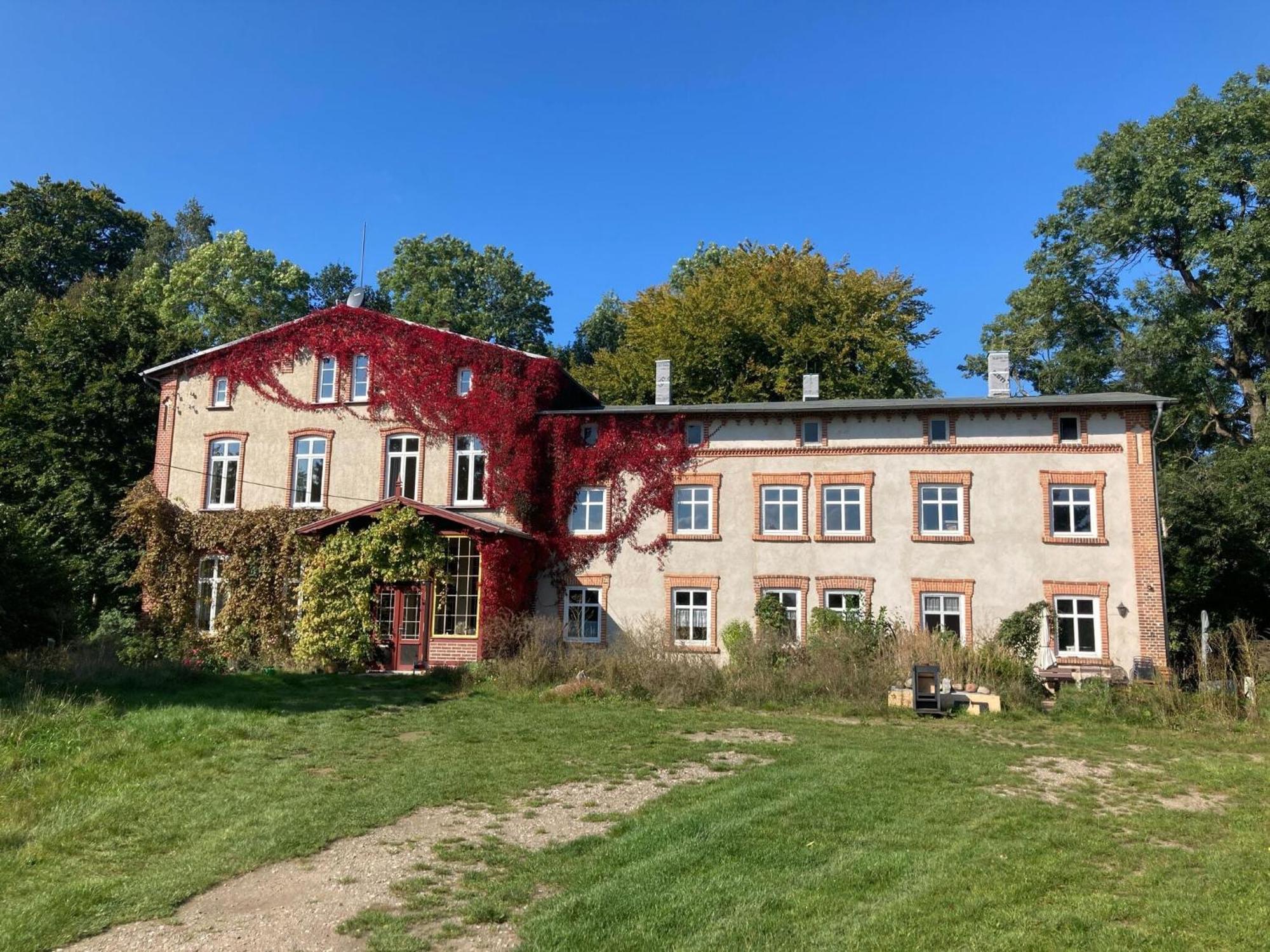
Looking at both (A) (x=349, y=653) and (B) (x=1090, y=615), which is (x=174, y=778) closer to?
(A) (x=349, y=653)

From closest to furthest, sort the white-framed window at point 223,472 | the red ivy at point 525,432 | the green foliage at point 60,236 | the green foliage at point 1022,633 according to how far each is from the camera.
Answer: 1. the green foliage at point 1022,633
2. the red ivy at point 525,432
3. the white-framed window at point 223,472
4. the green foliage at point 60,236

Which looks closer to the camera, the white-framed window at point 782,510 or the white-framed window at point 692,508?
the white-framed window at point 782,510

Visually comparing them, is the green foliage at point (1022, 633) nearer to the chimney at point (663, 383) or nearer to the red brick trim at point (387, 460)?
the chimney at point (663, 383)

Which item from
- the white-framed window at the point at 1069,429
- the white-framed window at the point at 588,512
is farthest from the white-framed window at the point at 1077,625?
the white-framed window at the point at 588,512

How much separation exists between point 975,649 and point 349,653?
47.7 feet

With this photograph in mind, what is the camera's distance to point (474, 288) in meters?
53.1

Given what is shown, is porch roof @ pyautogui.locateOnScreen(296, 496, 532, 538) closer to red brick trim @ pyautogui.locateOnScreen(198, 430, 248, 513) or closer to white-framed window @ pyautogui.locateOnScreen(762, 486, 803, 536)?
red brick trim @ pyautogui.locateOnScreen(198, 430, 248, 513)

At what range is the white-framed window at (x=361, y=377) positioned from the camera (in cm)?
2659

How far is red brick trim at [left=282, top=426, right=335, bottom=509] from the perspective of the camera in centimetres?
2623

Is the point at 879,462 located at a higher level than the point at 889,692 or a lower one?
higher

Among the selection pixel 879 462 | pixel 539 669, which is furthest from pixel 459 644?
pixel 879 462

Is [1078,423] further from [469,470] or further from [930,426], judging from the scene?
[469,470]

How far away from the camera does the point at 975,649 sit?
1844 cm

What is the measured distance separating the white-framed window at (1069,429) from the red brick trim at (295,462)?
66.3ft
